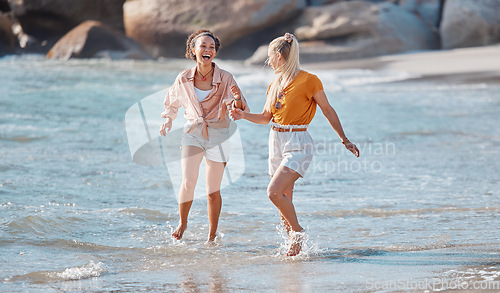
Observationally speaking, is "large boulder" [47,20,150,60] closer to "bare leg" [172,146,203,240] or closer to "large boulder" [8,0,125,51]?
"large boulder" [8,0,125,51]

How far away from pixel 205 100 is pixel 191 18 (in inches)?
964

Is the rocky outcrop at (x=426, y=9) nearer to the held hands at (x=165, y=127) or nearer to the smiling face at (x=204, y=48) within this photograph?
the smiling face at (x=204, y=48)

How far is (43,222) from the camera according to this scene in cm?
623

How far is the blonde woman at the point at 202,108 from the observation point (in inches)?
212

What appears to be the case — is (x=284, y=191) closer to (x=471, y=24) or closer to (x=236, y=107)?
(x=236, y=107)

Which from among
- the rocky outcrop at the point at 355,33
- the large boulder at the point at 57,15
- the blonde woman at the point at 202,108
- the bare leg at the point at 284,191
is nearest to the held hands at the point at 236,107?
the blonde woman at the point at 202,108

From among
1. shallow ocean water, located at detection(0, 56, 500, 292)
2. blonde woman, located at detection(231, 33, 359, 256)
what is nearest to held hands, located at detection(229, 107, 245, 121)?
blonde woman, located at detection(231, 33, 359, 256)

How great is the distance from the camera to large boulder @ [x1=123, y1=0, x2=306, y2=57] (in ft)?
93.6

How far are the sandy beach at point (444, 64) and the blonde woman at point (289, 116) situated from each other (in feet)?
51.1

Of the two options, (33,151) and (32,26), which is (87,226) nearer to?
(33,151)

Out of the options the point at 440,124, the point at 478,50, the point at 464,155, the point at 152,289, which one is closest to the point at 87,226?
the point at 152,289

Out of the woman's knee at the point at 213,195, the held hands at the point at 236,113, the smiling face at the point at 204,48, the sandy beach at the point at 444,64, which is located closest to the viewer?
the held hands at the point at 236,113

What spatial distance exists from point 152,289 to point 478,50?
23.6 meters

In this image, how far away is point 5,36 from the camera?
99.9 feet
